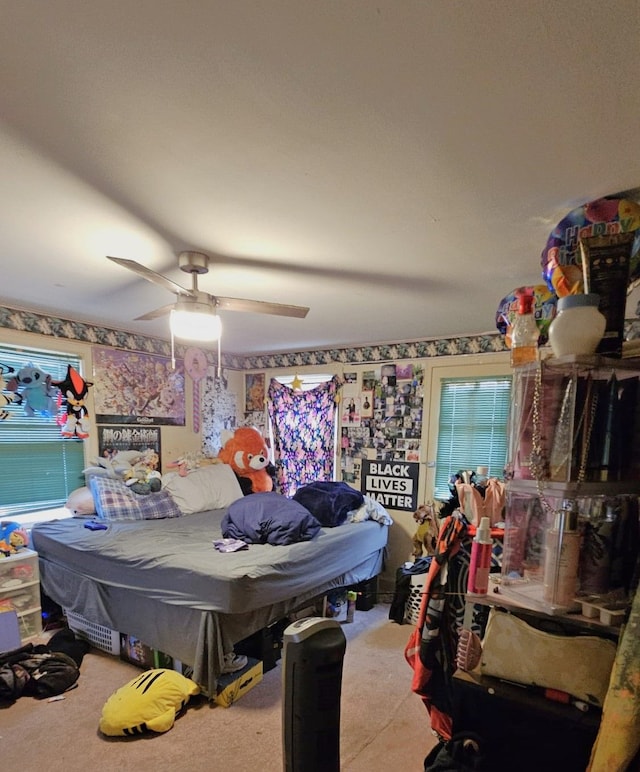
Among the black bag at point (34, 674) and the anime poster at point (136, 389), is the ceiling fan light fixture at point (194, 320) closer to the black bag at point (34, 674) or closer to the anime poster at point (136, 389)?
the anime poster at point (136, 389)

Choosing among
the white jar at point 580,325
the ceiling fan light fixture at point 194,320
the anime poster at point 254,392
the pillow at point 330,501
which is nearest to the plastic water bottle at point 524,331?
the white jar at point 580,325

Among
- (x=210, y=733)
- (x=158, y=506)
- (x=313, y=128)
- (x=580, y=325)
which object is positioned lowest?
(x=210, y=733)

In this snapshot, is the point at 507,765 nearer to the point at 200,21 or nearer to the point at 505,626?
the point at 505,626

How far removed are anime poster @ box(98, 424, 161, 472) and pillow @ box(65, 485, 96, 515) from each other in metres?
0.36

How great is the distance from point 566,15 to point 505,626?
141 cm

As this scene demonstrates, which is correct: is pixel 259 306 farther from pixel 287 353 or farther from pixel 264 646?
pixel 287 353

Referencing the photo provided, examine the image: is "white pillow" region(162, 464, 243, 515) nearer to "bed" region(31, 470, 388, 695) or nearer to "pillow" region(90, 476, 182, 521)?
"pillow" region(90, 476, 182, 521)

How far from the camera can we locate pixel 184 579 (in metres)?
2.17

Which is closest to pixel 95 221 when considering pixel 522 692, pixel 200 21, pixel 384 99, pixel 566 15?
pixel 200 21

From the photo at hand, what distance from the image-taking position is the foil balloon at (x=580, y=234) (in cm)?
119

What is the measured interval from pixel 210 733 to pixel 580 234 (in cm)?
258

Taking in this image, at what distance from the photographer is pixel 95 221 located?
5.10 feet

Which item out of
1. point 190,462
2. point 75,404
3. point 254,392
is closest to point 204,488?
point 190,462

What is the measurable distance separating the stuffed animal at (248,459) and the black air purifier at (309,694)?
10.7 feet
